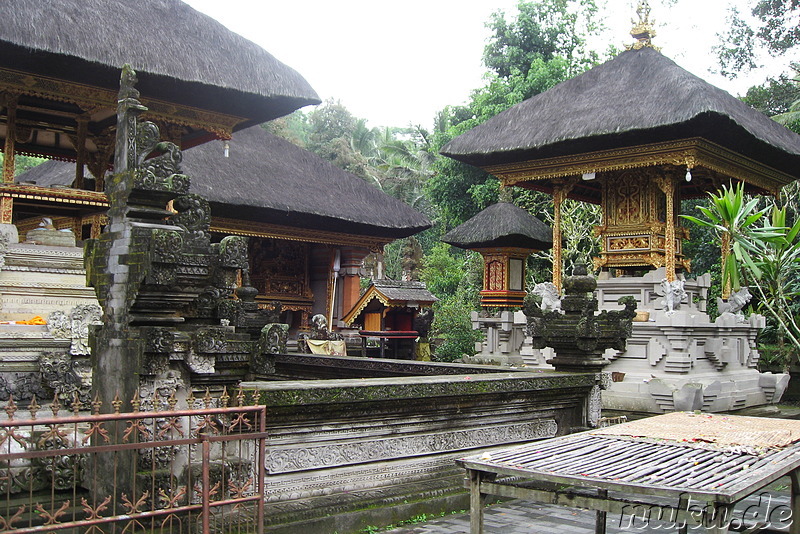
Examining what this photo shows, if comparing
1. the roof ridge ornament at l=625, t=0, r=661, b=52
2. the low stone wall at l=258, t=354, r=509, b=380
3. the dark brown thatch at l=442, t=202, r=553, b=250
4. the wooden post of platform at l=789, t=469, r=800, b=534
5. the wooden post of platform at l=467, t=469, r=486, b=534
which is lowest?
the wooden post of platform at l=789, t=469, r=800, b=534

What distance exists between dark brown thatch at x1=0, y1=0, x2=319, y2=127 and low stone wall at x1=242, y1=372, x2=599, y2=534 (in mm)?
8928

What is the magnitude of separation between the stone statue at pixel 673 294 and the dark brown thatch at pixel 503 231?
5355mm

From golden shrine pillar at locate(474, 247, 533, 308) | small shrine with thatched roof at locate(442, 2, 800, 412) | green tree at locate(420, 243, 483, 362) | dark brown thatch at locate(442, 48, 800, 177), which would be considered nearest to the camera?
small shrine with thatched roof at locate(442, 2, 800, 412)

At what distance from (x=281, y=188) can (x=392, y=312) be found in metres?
4.71

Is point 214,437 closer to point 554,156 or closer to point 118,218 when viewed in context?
point 118,218

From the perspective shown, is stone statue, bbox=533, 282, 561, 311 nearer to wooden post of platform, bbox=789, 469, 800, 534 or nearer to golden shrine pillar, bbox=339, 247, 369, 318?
golden shrine pillar, bbox=339, 247, 369, 318

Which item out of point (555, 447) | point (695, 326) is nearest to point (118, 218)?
point (555, 447)

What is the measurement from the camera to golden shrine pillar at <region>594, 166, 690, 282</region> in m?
17.8

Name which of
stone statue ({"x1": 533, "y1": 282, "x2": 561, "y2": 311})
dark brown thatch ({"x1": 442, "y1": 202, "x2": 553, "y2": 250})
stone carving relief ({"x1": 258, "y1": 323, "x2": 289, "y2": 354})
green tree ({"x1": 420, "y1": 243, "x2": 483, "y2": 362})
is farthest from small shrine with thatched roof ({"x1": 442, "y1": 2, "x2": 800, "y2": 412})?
stone carving relief ({"x1": 258, "y1": 323, "x2": 289, "y2": 354})

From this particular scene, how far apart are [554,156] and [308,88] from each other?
247 inches

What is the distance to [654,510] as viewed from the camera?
443cm

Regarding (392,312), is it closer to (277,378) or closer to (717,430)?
(277,378)

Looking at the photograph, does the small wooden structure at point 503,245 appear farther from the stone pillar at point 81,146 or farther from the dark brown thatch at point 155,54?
the stone pillar at point 81,146

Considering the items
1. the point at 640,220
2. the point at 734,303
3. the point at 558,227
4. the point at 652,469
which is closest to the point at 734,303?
the point at 734,303
